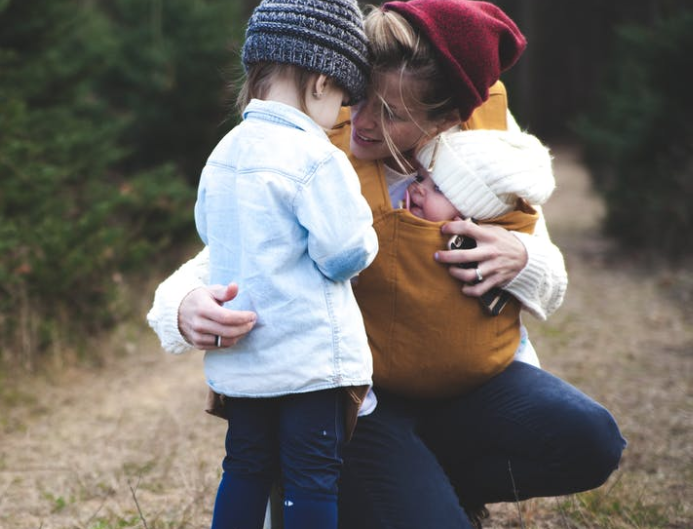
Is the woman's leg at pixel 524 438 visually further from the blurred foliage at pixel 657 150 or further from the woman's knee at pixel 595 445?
the blurred foliage at pixel 657 150

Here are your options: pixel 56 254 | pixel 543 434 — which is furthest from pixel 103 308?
pixel 543 434

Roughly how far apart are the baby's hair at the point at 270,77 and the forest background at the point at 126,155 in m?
1.21

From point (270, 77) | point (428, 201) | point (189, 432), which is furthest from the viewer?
point (189, 432)

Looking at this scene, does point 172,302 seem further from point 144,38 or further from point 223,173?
point 144,38

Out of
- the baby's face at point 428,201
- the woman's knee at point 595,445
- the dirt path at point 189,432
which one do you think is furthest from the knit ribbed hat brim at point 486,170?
the dirt path at point 189,432

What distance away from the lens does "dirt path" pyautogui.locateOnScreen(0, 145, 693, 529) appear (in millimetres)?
2666

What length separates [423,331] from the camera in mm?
2082

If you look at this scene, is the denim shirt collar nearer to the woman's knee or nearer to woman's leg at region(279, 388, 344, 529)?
woman's leg at region(279, 388, 344, 529)

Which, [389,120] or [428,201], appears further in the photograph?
[428,201]

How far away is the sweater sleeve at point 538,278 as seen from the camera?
2125mm

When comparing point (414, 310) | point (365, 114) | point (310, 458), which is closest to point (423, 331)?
point (414, 310)

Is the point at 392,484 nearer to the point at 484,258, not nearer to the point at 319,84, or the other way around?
the point at 484,258

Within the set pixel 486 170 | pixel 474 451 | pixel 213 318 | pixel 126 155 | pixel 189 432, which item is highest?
pixel 126 155

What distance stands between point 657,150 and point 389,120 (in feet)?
19.4
